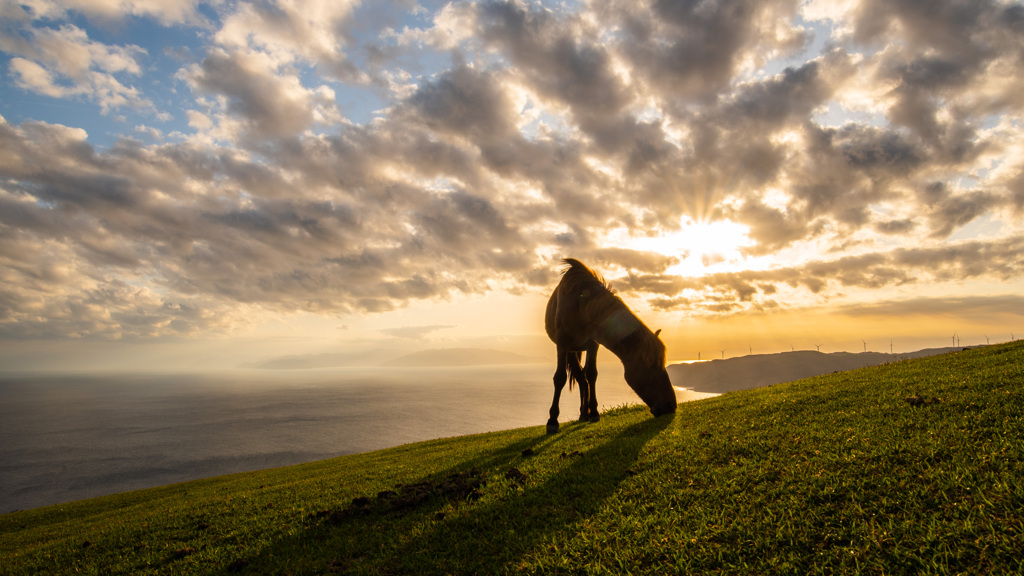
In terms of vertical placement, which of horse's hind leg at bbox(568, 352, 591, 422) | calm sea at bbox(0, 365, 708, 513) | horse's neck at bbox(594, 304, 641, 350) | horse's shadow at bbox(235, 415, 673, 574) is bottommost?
calm sea at bbox(0, 365, 708, 513)

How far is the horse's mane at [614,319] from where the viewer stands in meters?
10.1

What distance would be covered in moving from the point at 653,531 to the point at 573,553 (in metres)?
0.83

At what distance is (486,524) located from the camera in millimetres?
4867

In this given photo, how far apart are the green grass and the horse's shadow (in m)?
0.03

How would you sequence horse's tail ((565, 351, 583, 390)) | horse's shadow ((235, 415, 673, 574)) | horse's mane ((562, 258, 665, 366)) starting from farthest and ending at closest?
horse's tail ((565, 351, 583, 390)), horse's mane ((562, 258, 665, 366)), horse's shadow ((235, 415, 673, 574))

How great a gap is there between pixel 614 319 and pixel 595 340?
3.57 ft

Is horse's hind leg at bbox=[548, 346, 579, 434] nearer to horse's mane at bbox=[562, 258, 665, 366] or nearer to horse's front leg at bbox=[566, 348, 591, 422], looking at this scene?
horse's front leg at bbox=[566, 348, 591, 422]

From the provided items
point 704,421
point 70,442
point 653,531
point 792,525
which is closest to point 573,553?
point 653,531

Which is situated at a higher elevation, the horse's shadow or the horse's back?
the horse's back

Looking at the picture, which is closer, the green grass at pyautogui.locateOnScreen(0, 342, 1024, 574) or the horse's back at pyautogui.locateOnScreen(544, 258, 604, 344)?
the green grass at pyautogui.locateOnScreen(0, 342, 1024, 574)

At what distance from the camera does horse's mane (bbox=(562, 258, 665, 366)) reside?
10.1m

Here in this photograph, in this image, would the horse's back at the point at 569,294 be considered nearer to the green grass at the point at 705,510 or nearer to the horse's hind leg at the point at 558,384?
the horse's hind leg at the point at 558,384

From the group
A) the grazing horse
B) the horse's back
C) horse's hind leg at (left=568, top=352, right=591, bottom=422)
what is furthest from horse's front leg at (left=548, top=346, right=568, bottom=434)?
horse's hind leg at (left=568, top=352, right=591, bottom=422)

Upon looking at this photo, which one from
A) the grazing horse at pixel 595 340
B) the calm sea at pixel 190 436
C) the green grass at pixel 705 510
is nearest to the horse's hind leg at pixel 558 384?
the grazing horse at pixel 595 340
